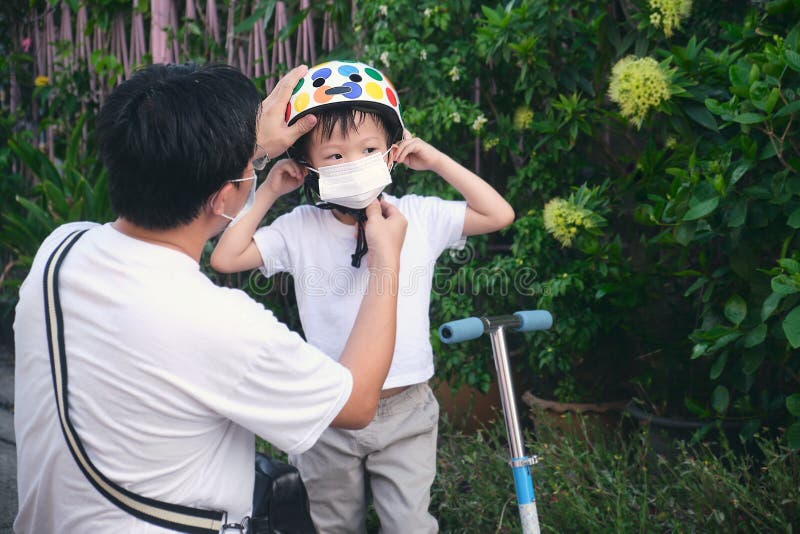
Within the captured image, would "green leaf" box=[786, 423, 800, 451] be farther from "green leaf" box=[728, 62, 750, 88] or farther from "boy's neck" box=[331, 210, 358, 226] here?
"boy's neck" box=[331, 210, 358, 226]

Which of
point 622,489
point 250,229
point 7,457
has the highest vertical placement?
point 250,229

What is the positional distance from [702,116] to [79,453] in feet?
7.35

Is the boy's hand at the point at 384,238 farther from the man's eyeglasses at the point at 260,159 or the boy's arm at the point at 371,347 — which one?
the man's eyeglasses at the point at 260,159

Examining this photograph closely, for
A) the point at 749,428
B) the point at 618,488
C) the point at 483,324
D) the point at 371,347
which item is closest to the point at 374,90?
the point at 483,324

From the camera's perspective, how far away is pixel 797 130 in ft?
7.86

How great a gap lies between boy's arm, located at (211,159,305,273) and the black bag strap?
83 centimetres

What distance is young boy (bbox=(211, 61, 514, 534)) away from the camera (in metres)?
2.14

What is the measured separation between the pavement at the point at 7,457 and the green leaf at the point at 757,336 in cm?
268

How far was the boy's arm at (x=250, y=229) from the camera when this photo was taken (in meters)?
2.28

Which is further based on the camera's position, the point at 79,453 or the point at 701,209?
the point at 701,209

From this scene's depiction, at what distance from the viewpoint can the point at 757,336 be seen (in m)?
2.38

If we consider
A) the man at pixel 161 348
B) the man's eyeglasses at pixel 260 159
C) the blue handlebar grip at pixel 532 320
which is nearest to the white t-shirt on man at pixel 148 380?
the man at pixel 161 348

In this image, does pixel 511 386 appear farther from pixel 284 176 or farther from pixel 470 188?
pixel 284 176

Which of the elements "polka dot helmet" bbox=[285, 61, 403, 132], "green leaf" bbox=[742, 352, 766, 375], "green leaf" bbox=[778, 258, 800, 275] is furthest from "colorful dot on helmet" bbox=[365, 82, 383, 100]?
"green leaf" bbox=[742, 352, 766, 375]
